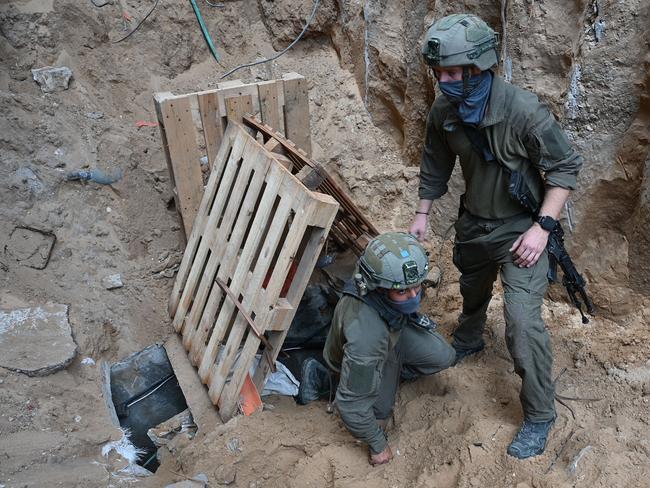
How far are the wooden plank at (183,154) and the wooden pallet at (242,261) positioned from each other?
0.45 feet

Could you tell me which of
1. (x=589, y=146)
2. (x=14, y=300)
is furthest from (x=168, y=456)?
(x=589, y=146)

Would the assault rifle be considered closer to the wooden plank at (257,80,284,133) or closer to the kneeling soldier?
the kneeling soldier

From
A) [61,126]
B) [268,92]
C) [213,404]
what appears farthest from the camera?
→ [61,126]

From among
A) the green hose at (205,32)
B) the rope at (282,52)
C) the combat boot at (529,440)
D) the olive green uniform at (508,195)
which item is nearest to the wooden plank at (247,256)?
the olive green uniform at (508,195)

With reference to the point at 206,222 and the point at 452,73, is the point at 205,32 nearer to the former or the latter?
the point at 206,222

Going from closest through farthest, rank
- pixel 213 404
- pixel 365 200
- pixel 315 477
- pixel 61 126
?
pixel 315 477, pixel 213 404, pixel 61 126, pixel 365 200

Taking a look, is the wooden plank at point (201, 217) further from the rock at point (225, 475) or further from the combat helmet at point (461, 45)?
the combat helmet at point (461, 45)

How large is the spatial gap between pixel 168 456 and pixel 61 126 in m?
3.30

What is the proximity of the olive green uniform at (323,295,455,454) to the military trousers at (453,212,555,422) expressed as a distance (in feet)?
1.79

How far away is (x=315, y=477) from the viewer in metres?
3.57

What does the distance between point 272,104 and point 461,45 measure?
2121 millimetres

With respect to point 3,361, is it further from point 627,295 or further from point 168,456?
point 627,295

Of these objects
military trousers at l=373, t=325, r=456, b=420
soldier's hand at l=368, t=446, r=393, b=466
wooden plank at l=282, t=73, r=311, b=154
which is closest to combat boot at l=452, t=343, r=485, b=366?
military trousers at l=373, t=325, r=456, b=420

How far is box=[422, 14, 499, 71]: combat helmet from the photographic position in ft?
9.65
